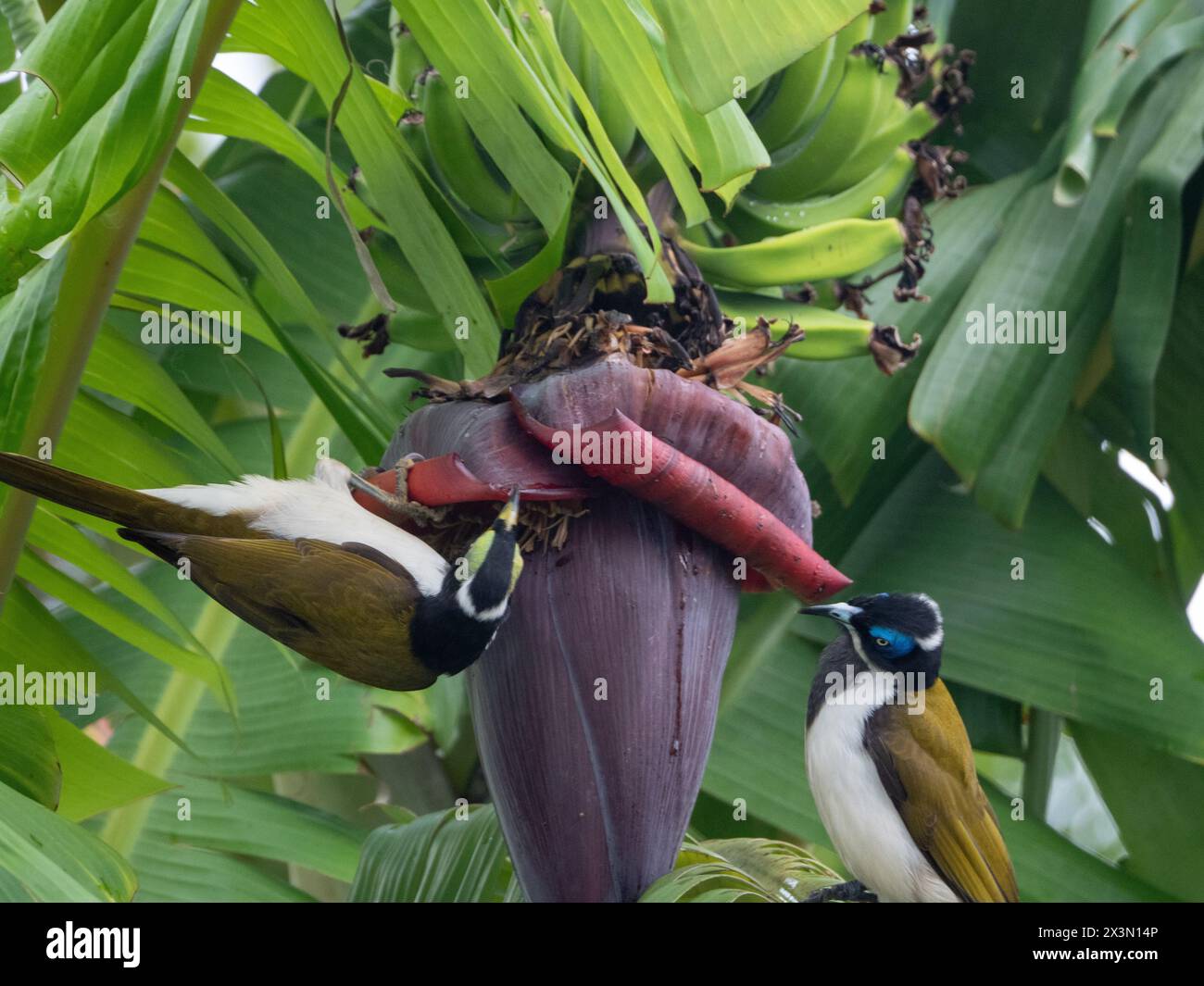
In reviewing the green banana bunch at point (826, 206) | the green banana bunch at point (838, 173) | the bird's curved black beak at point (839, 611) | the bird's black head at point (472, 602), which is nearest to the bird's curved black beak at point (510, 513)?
the bird's black head at point (472, 602)

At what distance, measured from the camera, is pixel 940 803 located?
0.68 metres

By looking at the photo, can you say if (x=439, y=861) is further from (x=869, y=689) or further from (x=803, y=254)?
(x=803, y=254)

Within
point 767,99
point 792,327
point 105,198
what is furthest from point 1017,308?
point 105,198

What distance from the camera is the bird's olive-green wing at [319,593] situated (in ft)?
2.11

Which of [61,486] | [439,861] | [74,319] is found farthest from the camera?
[439,861]

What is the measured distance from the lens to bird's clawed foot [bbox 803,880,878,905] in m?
0.64

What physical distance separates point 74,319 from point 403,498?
0.86ft

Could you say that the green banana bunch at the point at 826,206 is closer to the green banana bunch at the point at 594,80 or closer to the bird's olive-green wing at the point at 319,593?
the green banana bunch at the point at 594,80

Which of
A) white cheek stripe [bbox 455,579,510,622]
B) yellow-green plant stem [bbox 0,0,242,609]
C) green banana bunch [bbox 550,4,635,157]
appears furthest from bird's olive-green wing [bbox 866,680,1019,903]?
yellow-green plant stem [bbox 0,0,242,609]

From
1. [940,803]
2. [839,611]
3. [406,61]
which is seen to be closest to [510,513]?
[839,611]

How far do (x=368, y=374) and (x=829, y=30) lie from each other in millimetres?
844

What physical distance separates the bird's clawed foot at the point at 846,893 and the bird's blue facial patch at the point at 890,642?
0.40 ft

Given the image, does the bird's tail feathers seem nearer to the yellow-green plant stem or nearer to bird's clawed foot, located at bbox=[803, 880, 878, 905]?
the yellow-green plant stem
